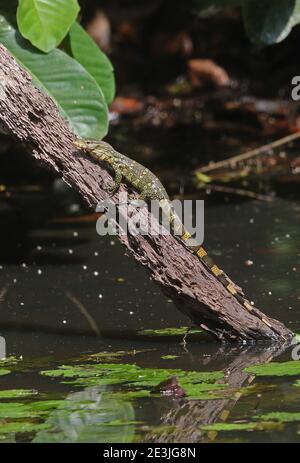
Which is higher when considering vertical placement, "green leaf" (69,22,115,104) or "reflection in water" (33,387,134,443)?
"green leaf" (69,22,115,104)

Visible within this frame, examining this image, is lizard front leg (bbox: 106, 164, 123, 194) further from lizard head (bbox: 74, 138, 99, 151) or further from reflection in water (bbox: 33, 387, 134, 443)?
reflection in water (bbox: 33, 387, 134, 443)

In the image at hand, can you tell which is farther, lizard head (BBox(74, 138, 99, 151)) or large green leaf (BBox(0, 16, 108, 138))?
Result: large green leaf (BBox(0, 16, 108, 138))

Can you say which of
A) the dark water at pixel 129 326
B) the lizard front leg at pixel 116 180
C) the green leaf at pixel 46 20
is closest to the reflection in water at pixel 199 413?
the dark water at pixel 129 326

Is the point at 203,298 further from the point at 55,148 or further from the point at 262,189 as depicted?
the point at 262,189

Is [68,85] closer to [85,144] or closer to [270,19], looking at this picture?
[85,144]

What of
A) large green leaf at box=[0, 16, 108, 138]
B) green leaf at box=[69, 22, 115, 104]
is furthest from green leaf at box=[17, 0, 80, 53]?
green leaf at box=[69, 22, 115, 104]

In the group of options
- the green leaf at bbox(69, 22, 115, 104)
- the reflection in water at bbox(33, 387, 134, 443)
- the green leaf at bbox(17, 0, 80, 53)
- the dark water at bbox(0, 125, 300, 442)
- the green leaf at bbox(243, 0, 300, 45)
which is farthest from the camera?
the green leaf at bbox(243, 0, 300, 45)
